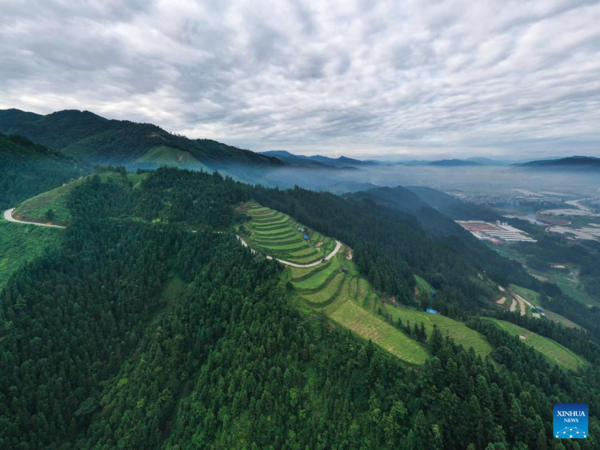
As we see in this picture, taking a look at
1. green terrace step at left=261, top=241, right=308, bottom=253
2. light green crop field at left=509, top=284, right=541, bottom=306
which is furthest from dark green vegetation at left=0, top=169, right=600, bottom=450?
light green crop field at left=509, top=284, right=541, bottom=306

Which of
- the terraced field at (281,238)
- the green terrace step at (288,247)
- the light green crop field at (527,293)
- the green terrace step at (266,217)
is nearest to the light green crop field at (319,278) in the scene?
the terraced field at (281,238)

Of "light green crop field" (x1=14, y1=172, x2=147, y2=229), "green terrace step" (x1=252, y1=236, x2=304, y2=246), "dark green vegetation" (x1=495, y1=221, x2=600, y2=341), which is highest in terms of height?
"light green crop field" (x1=14, y1=172, x2=147, y2=229)

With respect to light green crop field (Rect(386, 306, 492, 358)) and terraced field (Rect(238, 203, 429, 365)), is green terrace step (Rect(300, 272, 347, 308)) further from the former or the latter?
light green crop field (Rect(386, 306, 492, 358))

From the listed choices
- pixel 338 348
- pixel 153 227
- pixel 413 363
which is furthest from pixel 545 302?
pixel 153 227

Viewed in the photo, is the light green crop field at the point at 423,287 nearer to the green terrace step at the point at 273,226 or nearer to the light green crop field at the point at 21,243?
the green terrace step at the point at 273,226

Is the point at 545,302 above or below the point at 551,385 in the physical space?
below

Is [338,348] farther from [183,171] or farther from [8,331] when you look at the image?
[183,171]

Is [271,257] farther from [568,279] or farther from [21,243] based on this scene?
[568,279]
